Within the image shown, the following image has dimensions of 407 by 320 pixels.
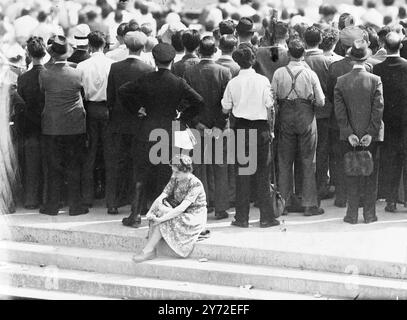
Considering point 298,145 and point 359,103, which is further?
point 298,145

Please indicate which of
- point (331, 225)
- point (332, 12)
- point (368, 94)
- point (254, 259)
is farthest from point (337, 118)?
point (332, 12)

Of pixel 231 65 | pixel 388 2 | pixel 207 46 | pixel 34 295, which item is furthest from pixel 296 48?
pixel 388 2

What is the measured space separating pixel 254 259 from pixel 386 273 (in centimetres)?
118

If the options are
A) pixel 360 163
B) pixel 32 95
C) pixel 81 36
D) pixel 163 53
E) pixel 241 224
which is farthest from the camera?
pixel 81 36

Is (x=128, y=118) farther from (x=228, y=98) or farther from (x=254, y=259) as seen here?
(x=254, y=259)

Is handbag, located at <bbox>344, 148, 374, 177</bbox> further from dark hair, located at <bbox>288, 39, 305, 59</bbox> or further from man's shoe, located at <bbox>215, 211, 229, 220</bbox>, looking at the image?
man's shoe, located at <bbox>215, 211, 229, 220</bbox>

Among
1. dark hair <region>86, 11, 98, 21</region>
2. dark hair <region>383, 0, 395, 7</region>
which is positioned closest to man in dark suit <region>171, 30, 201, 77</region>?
dark hair <region>86, 11, 98, 21</region>

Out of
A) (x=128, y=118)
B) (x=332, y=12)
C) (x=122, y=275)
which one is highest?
(x=332, y=12)

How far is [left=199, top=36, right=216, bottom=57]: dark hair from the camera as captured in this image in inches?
372

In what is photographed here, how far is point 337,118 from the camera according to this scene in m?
9.45

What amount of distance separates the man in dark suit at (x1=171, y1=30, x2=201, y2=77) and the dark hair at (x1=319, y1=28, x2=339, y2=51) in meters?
→ 1.32

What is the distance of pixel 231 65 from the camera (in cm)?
971

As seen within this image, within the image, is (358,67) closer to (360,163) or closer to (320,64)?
(320,64)

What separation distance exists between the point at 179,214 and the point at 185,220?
84mm
